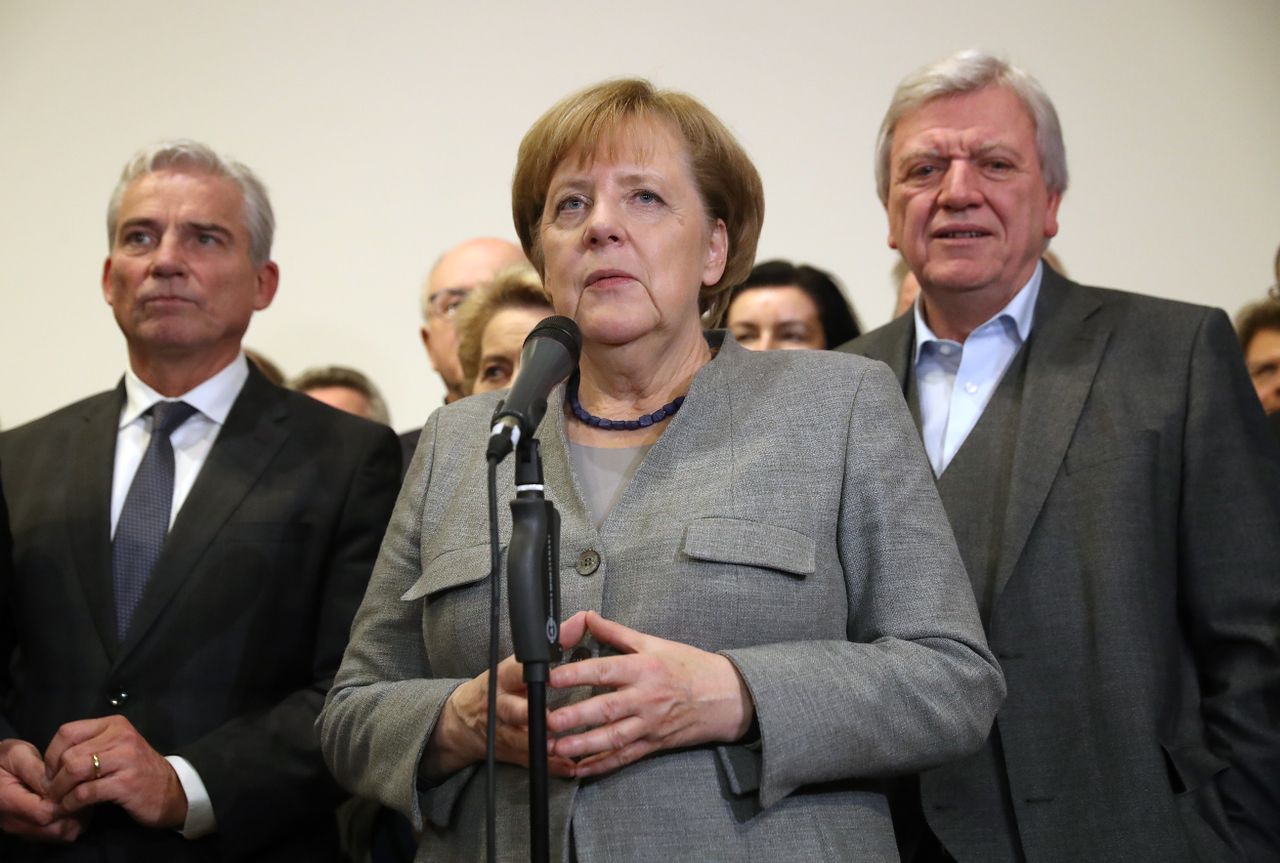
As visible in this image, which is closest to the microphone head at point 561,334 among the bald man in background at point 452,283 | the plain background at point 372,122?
the bald man in background at point 452,283

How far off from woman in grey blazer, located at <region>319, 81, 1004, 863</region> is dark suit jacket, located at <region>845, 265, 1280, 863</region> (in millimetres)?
512

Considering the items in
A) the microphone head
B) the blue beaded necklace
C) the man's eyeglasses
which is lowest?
the blue beaded necklace

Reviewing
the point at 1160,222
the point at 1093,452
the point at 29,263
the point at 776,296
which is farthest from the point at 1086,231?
the point at 29,263

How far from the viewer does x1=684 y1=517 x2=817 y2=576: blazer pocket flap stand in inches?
68.2

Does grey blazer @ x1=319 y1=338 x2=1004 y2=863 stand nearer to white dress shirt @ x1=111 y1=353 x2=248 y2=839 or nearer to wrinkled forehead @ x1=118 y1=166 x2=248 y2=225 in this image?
white dress shirt @ x1=111 y1=353 x2=248 y2=839

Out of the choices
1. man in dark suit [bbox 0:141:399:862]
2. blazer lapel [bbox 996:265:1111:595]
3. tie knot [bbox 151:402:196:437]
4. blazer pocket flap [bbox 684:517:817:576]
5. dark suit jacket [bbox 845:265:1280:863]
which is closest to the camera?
blazer pocket flap [bbox 684:517:817:576]

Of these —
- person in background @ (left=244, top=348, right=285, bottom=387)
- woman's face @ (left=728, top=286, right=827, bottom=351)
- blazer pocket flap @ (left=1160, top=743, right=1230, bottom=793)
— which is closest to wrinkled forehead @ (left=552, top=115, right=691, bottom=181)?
blazer pocket flap @ (left=1160, top=743, right=1230, bottom=793)

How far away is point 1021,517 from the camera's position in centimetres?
230

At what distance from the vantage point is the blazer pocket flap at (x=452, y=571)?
6.02ft

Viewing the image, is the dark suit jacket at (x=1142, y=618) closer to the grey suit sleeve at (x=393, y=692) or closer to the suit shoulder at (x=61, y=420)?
the grey suit sleeve at (x=393, y=692)

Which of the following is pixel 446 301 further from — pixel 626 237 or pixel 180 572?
pixel 626 237

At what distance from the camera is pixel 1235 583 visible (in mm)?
2252

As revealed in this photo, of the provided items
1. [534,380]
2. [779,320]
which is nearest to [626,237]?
[534,380]

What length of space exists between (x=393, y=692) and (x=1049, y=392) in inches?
50.6
